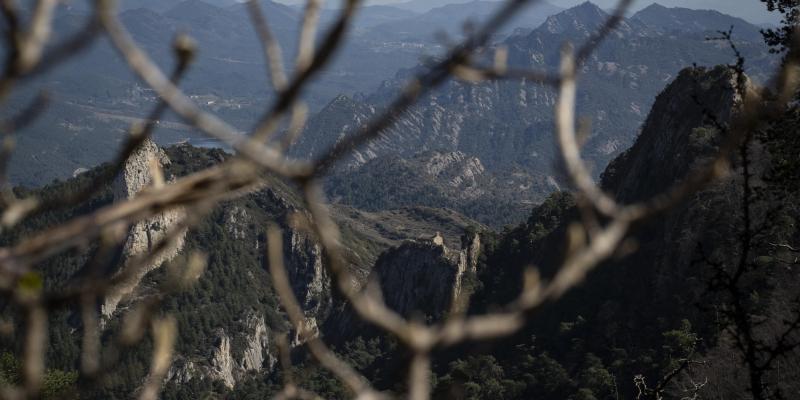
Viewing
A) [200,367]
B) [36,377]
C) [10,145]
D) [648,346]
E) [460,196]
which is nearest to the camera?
[36,377]

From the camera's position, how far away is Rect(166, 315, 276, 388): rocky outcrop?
61656mm

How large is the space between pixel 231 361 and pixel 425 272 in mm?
23140

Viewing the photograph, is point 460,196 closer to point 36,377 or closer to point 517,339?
point 517,339

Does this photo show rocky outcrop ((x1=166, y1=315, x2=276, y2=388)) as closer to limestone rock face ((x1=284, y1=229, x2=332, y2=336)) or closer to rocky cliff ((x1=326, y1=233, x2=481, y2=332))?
limestone rock face ((x1=284, y1=229, x2=332, y2=336))

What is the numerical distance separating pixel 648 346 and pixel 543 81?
3333 cm

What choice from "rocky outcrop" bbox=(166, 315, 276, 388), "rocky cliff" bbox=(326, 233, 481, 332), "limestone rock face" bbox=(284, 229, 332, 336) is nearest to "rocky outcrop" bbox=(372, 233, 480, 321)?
"rocky cliff" bbox=(326, 233, 481, 332)

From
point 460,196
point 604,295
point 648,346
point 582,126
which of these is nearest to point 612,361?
point 648,346

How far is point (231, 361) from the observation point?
6631 centimetres

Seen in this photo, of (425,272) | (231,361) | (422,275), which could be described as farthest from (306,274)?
(425,272)

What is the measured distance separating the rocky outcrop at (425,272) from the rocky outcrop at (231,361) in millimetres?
17909

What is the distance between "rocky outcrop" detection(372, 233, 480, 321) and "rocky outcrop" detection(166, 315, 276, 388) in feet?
58.8

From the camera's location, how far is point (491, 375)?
124 feet

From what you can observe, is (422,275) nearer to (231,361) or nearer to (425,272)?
(425,272)

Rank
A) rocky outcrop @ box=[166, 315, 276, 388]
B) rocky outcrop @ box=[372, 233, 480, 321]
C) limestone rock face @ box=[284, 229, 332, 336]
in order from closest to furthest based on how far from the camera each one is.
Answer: rocky outcrop @ box=[372, 233, 480, 321] → rocky outcrop @ box=[166, 315, 276, 388] → limestone rock face @ box=[284, 229, 332, 336]
